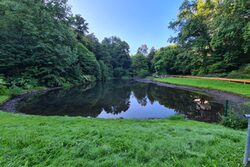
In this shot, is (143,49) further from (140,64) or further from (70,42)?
(70,42)

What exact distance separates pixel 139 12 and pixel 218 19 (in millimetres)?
15024

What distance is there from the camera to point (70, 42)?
80.7ft

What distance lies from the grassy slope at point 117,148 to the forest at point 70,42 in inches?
404

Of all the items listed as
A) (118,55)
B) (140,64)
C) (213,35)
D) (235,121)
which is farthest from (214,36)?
(118,55)

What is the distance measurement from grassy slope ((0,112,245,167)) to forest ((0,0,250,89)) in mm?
10271

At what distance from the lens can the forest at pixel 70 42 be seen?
15461 mm

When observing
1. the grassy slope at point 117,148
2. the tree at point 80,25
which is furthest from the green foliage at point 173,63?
the grassy slope at point 117,148

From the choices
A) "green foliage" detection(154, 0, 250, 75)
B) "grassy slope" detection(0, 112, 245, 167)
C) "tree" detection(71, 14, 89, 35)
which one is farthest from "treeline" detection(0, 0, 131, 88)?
"green foliage" detection(154, 0, 250, 75)

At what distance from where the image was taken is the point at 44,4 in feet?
74.4

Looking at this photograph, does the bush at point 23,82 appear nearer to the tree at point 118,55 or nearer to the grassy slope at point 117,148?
the grassy slope at point 117,148

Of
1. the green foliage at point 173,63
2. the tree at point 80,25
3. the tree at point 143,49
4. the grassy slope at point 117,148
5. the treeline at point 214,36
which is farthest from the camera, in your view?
the tree at point 143,49

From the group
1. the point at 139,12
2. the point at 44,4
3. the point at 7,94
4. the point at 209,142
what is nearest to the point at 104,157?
the point at 209,142

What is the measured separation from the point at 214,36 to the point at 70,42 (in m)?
17.3

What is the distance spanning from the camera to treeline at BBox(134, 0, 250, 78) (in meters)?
15.9
